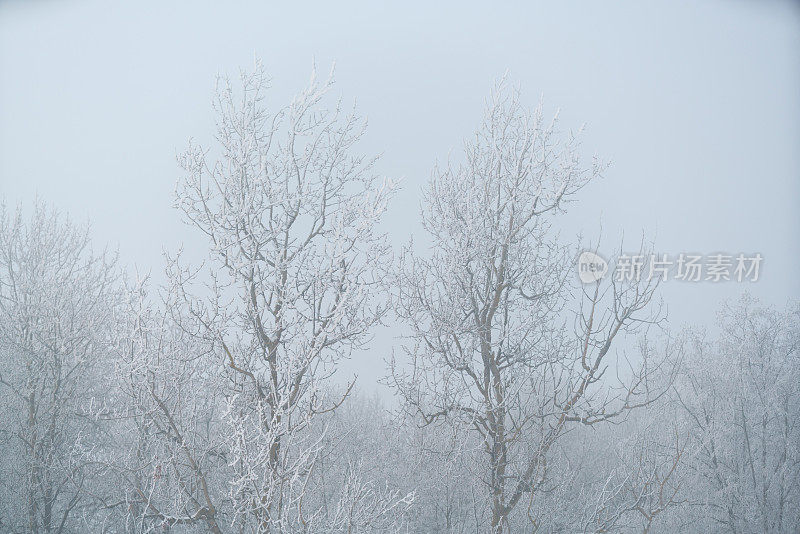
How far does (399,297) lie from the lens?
7.23 meters

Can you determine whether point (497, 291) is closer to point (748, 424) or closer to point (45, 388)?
point (45, 388)

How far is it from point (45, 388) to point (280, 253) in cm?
668

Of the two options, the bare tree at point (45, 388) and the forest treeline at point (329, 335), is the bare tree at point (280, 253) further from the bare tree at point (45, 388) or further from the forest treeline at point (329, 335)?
the bare tree at point (45, 388)

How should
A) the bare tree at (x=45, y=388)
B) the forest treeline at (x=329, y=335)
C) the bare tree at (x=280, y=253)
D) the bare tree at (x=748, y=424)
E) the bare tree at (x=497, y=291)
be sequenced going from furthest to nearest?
the bare tree at (x=748, y=424)
the bare tree at (x=45, y=388)
the bare tree at (x=497, y=291)
the bare tree at (x=280, y=253)
the forest treeline at (x=329, y=335)

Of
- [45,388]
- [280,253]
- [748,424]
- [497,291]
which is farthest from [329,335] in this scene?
[748,424]

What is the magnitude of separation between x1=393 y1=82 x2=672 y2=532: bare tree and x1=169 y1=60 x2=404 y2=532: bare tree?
1276 mm

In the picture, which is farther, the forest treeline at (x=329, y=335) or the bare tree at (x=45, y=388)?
the bare tree at (x=45, y=388)

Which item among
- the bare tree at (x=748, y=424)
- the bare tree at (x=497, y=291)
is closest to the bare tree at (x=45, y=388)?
the bare tree at (x=497, y=291)

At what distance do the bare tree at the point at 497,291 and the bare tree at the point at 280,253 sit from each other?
128cm

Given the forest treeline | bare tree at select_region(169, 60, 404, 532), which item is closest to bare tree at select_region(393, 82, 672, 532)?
the forest treeline

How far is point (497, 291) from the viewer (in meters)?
7.04

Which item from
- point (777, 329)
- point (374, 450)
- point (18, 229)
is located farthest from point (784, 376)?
point (18, 229)

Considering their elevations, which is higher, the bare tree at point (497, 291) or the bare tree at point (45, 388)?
the bare tree at point (497, 291)

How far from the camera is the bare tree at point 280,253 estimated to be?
5.57m
